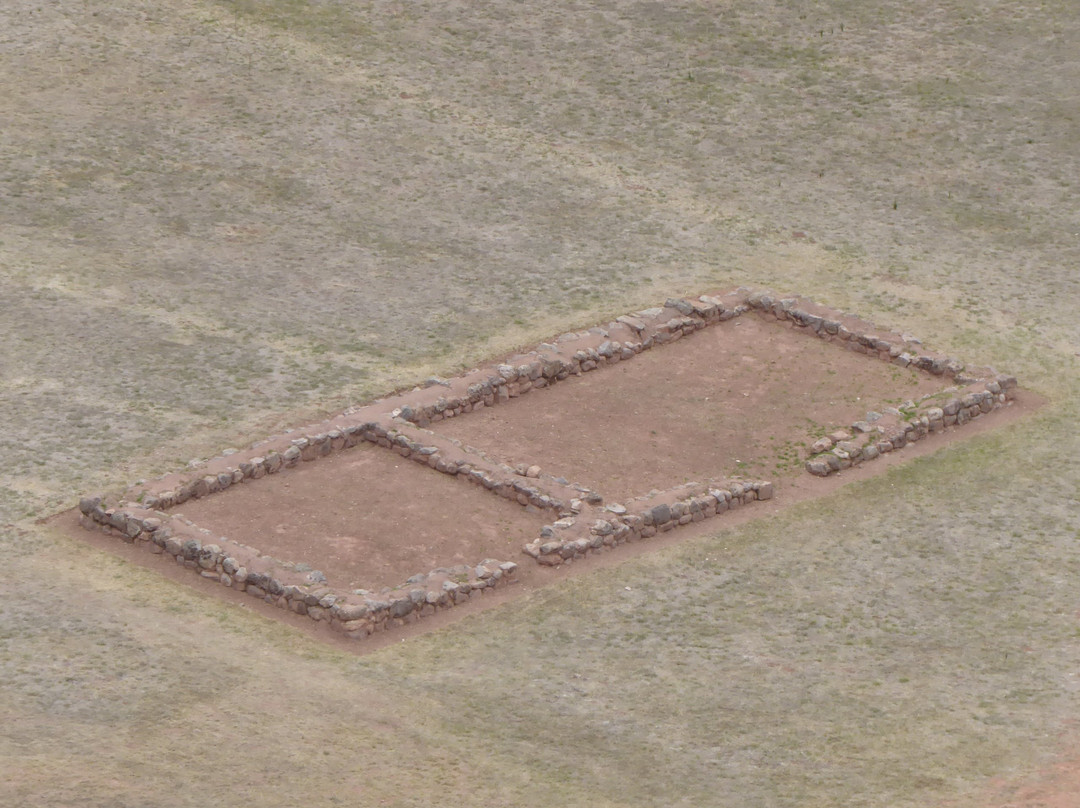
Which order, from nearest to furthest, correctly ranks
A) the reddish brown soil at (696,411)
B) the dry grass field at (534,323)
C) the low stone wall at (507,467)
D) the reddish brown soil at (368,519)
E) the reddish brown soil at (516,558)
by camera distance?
the dry grass field at (534,323), the reddish brown soil at (516,558), the low stone wall at (507,467), the reddish brown soil at (368,519), the reddish brown soil at (696,411)

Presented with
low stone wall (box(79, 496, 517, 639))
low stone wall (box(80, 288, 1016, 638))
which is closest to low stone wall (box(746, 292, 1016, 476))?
low stone wall (box(80, 288, 1016, 638))

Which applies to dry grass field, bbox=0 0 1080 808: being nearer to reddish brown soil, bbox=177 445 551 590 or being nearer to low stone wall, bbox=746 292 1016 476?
low stone wall, bbox=746 292 1016 476

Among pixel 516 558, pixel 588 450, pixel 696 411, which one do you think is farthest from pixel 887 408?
pixel 516 558

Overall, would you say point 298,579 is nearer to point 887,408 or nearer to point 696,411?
point 696,411

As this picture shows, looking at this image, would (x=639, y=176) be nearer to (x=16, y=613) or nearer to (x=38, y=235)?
(x=38, y=235)

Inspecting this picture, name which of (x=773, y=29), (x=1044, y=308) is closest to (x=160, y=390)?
(x=1044, y=308)

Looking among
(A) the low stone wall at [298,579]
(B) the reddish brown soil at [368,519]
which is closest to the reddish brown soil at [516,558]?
(A) the low stone wall at [298,579]

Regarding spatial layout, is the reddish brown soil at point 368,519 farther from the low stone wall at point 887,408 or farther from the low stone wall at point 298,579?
the low stone wall at point 887,408
